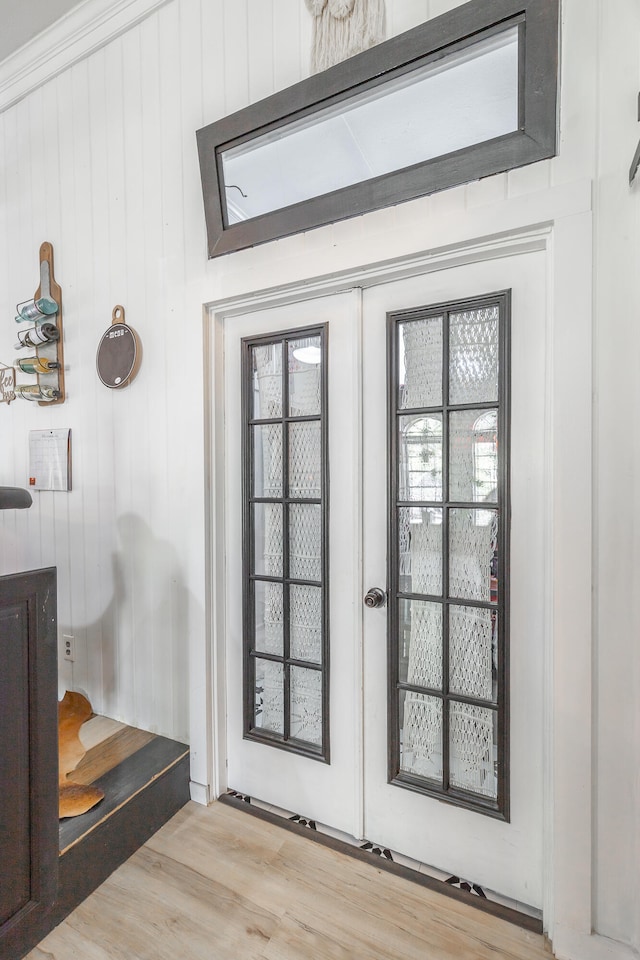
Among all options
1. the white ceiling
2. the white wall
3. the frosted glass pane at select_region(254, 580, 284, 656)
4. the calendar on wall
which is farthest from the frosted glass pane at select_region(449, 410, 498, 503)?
the white ceiling

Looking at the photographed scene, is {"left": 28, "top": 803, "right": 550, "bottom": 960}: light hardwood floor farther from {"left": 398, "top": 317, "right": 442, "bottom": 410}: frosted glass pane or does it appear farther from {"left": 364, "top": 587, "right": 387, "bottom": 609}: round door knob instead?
{"left": 398, "top": 317, "right": 442, "bottom": 410}: frosted glass pane

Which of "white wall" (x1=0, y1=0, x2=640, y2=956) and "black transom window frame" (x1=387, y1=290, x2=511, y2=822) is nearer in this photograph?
"white wall" (x1=0, y1=0, x2=640, y2=956)

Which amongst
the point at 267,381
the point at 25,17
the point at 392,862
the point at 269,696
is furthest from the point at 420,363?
the point at 25,17

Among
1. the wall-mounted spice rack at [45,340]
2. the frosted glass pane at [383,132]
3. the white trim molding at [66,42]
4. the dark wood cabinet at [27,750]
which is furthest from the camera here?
the wall-mounted spice rack at [45,340]

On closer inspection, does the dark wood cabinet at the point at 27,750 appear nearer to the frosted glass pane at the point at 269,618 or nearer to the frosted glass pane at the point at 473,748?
the frosted glass pane at the point at 269,618

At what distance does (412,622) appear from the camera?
1509 millimetres

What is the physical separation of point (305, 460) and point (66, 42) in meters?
2.11

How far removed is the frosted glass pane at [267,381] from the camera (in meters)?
1.71

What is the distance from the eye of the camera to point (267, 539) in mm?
1754

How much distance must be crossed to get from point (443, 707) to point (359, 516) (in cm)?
64

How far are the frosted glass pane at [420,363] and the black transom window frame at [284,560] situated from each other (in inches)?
10.5

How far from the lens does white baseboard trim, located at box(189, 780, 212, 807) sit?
5.78 ft

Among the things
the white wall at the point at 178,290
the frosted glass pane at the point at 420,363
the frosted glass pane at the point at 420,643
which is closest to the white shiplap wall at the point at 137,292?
the white wall at the point at 178,290

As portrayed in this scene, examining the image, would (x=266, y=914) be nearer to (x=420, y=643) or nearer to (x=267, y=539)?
(x=420, y=643)
